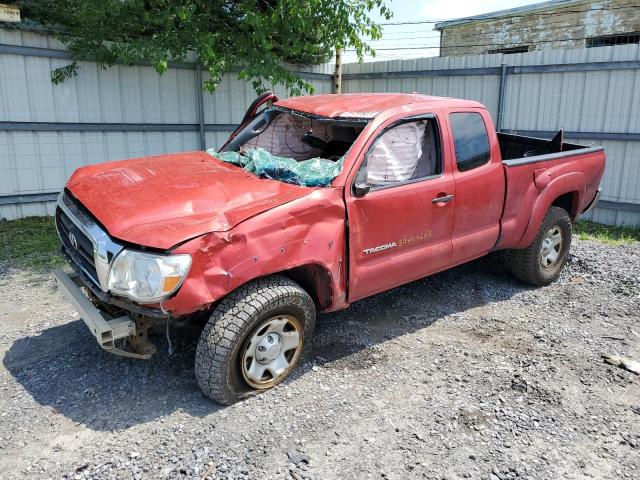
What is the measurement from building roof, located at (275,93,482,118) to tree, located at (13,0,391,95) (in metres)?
2.90

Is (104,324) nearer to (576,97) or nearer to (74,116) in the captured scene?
(74,116)

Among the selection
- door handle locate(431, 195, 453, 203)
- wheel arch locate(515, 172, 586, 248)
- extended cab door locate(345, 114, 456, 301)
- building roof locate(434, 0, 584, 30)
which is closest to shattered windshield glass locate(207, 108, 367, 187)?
extended cab door locate(345, 114, 456, 301)

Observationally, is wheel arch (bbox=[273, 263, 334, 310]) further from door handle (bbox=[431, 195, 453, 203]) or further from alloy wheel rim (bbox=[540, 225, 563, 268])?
alloy wheel rim (bbox=[540, 225, 563, 268])

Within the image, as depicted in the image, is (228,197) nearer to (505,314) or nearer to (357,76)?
(505,314)

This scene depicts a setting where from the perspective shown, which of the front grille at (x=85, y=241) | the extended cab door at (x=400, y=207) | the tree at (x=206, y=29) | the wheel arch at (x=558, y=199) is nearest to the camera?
the front grille at (x=85, y=241)

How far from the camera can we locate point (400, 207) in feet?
13.0

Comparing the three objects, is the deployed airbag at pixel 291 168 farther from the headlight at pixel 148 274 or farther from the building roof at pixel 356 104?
the headlight at pixel 148 274

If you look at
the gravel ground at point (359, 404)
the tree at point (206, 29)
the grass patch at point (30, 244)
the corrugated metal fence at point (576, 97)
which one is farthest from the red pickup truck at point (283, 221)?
the corrugated metal fence at point (576, 97)

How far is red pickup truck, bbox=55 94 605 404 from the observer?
306 cm

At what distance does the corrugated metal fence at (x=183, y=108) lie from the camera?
7.52 meters

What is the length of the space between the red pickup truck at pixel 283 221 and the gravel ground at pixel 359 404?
0.34 m

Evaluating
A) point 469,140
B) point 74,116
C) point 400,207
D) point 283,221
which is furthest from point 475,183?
point 74,116

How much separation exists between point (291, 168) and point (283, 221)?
70 centimetres

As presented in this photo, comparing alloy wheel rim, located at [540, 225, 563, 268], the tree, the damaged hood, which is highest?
the tree
